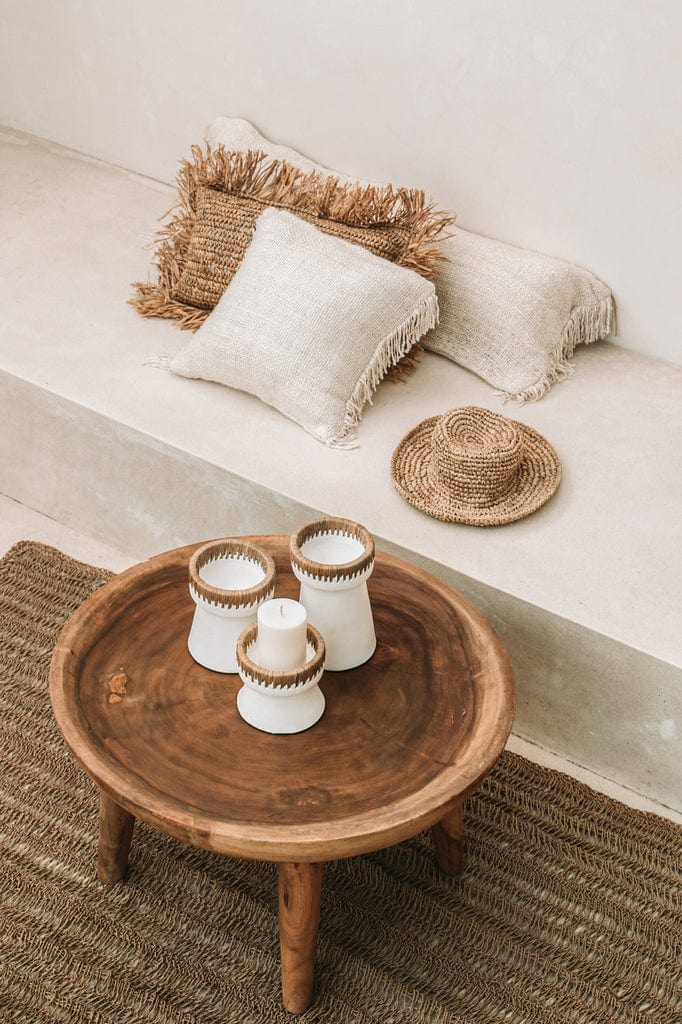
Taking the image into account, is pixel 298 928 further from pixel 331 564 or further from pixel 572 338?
pixel 572 338

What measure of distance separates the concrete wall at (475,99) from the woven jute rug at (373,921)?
108 cm

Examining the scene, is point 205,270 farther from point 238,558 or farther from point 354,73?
point 238,558

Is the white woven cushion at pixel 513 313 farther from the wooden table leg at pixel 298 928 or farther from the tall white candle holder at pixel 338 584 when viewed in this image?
the wooden table leg at pixel 298 928

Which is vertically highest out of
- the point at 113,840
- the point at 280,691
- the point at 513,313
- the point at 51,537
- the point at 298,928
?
the point at 513,313

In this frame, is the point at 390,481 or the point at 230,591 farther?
the point at 390,481

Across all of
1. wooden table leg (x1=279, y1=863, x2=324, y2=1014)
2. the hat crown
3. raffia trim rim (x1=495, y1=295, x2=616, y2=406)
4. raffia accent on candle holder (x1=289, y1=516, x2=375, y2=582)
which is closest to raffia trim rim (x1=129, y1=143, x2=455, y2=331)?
raffia trim rim (x1=495, y1=295, x2=616, y2=406)

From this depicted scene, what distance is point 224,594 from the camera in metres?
1.20

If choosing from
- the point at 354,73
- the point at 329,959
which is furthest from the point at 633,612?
the point at 354,73

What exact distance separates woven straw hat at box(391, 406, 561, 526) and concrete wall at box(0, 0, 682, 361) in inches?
20.2

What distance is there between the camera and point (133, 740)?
1.19 meters

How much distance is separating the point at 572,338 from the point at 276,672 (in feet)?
3.99

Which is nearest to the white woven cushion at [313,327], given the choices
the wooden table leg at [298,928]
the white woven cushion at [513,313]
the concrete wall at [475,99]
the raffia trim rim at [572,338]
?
the white woven cushion at [513,313]

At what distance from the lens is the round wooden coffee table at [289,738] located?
110 cm

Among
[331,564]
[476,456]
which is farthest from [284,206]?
[331,564]
